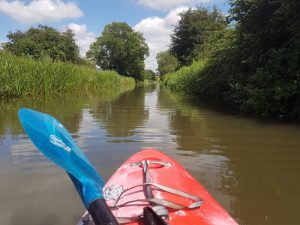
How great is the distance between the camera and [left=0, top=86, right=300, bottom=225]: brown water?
11.1ft

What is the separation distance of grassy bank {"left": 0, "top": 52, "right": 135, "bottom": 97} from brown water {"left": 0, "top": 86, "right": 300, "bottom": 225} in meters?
4.65

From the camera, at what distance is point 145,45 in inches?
2498

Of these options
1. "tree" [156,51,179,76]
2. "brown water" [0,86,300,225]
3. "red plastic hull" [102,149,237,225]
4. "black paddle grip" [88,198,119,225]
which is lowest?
"brown water" [0,86,300,225]

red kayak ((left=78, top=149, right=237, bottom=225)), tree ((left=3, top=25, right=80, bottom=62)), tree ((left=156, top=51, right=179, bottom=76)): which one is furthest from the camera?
tree ((left=156, top=51, right=179, bottom=76))

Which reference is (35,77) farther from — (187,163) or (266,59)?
(187,163)

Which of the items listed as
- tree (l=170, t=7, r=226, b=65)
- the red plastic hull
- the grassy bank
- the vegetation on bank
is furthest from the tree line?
the red plastic hull

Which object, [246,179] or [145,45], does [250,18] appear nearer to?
[246,179]

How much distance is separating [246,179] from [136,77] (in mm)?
62246

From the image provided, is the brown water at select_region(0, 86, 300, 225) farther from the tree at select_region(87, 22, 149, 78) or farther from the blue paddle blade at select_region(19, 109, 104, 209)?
the tree at select_region(87, 22, 149, 78)

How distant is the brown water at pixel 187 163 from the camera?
340 cm

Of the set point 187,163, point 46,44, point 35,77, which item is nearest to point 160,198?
point 187,163

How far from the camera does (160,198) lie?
2.44 meters

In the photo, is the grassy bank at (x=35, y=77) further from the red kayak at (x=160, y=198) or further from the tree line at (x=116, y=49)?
the tree line at (x=116, y=49)

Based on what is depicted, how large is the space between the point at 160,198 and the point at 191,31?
1380 inches
